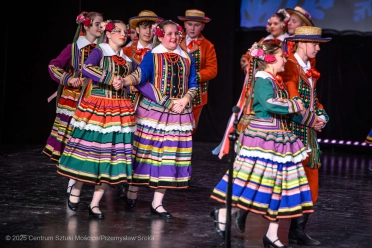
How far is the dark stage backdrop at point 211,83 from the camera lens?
9.02 metres

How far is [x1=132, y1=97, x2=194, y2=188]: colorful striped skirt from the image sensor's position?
512 centimetres

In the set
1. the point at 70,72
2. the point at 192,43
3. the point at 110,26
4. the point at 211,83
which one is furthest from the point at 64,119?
the point at 211,83

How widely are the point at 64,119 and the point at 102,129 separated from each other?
1124 millimetres

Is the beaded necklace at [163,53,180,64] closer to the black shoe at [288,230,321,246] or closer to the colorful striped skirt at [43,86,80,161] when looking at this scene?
the colorful striped skirt at [43,86,80,161]

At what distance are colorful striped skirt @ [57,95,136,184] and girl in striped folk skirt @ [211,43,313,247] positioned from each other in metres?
0.97

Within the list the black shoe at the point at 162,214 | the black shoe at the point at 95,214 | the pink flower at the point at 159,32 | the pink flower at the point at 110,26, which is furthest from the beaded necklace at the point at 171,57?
the black shoe at the point at 95,214

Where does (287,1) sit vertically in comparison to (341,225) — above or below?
above

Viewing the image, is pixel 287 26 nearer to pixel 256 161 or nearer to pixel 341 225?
pixel 341 225

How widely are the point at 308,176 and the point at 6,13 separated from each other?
5447 millimetres

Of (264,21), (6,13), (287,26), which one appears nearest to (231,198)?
(287,26)

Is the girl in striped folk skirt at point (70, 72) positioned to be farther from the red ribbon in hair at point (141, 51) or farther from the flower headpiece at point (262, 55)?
the flower headpiece at point (262, 55)

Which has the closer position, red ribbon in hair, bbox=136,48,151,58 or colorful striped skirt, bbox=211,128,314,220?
colorful striped skirt, bbox=211,128,314,220

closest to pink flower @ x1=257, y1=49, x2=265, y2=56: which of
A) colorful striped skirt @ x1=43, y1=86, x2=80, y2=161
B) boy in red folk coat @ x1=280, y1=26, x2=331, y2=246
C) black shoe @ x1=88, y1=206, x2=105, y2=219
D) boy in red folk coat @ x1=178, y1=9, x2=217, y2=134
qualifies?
boy in red folk coat @ x1=280, y1=26, x2=331, y2=246

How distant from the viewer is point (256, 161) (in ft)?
14.0
